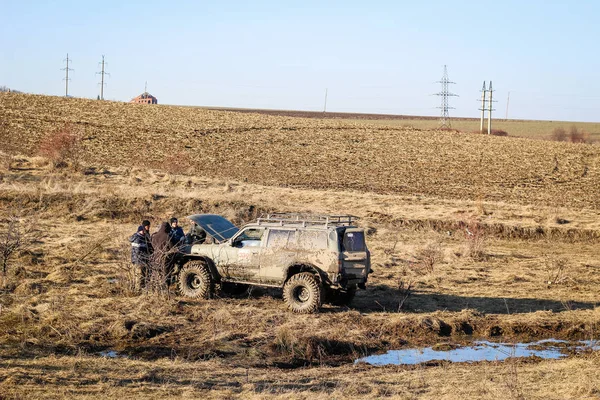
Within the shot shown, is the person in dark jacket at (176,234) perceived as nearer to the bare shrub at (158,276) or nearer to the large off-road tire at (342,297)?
the bare shrub at (158,276)

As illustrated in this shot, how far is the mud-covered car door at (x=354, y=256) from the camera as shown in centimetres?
1521

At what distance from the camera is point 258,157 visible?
44.0 meters

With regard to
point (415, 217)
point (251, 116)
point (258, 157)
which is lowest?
→ point (415, 217)

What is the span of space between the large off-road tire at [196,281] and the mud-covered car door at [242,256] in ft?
1.15

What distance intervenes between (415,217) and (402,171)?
14.9m

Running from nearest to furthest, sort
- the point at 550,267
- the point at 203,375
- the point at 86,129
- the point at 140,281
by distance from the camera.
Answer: the point at 203,375 < the point at 140,281 < the point at 550,267 < the point at 86,129

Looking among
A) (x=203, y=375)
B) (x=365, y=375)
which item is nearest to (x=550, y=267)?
(x=365, y=375)

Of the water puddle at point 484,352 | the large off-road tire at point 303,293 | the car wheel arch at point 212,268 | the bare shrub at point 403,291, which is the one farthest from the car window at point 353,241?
the car wheel arch at point 212,268

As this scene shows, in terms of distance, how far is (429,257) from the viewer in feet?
66.9

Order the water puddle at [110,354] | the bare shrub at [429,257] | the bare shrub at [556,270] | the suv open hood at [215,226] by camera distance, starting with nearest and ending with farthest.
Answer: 1. the water puddle at [110,354]
2. the suv open hood at [215,226]
3. the bare shrub at [556,270]
4. the bare shrub at [429,257]

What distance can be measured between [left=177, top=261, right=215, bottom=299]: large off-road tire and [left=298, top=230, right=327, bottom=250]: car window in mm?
2310

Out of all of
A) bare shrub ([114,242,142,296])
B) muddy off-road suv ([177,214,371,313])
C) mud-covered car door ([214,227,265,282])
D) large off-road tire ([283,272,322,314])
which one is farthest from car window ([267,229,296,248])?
bare shrub ([114,242,142,296])

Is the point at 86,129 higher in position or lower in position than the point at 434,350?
higher

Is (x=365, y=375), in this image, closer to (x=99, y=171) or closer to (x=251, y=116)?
(x=99, y=171)
